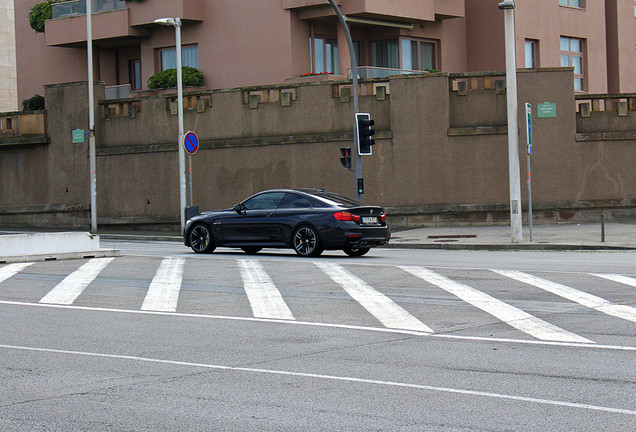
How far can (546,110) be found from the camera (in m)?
29.2

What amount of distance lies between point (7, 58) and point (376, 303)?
51448 millimetres

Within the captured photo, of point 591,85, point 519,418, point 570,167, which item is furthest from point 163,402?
point 591,85

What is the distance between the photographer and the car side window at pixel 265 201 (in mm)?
20169

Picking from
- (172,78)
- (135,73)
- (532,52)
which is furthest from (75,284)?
(532,52)

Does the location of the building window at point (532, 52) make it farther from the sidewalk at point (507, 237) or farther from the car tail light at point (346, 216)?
the car tail light at point (346, 216)

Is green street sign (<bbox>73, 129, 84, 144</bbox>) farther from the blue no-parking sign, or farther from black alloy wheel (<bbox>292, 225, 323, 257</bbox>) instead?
black alloy wheel (<bbox>292, 225, 323, 257</bbox>)

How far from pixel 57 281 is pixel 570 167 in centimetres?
1906

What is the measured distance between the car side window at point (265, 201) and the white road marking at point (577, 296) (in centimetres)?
642

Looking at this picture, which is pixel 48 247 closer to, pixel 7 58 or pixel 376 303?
pixel 376 303

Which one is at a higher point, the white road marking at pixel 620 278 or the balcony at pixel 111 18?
the balcony at pixel 111 18

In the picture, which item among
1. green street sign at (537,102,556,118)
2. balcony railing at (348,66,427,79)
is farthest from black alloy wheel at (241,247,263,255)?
balcony railing at (348,66,427,79)

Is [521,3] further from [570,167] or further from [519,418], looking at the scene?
[519,418]

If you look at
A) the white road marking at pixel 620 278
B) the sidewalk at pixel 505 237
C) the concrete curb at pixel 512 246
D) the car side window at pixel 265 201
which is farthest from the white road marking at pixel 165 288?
the sidewalk at pixel 505 237

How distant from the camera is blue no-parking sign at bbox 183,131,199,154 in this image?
29688 millimetres
